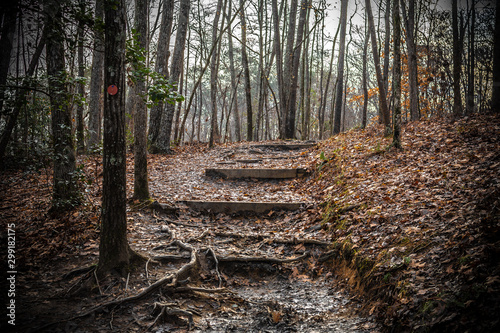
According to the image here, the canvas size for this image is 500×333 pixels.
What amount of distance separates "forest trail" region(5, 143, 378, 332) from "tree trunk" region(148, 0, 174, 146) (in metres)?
4.91

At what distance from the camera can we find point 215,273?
4309 millimetres

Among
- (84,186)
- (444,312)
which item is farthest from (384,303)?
(84,186)

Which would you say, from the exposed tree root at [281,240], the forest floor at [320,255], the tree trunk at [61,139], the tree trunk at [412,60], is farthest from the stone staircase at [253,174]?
the tree trunk at [412,60]

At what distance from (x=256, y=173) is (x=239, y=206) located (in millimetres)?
2360

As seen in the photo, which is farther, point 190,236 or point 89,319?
point 190,236

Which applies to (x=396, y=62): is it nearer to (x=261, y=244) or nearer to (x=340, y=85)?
(x=261, y=244)

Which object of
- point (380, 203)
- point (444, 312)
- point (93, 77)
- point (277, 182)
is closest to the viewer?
→ point (444, 312)

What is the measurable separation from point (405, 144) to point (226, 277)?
5770mm

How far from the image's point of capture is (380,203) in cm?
473

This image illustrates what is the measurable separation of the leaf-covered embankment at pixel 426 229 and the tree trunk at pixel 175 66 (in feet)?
24.6

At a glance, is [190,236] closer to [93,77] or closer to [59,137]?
[59,137]

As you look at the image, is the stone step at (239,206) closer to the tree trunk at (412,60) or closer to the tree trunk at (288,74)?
the tree trunk at (412,60)

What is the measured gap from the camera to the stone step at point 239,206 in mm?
6480

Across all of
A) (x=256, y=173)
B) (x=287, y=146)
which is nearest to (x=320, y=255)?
(x=256, y=173)
